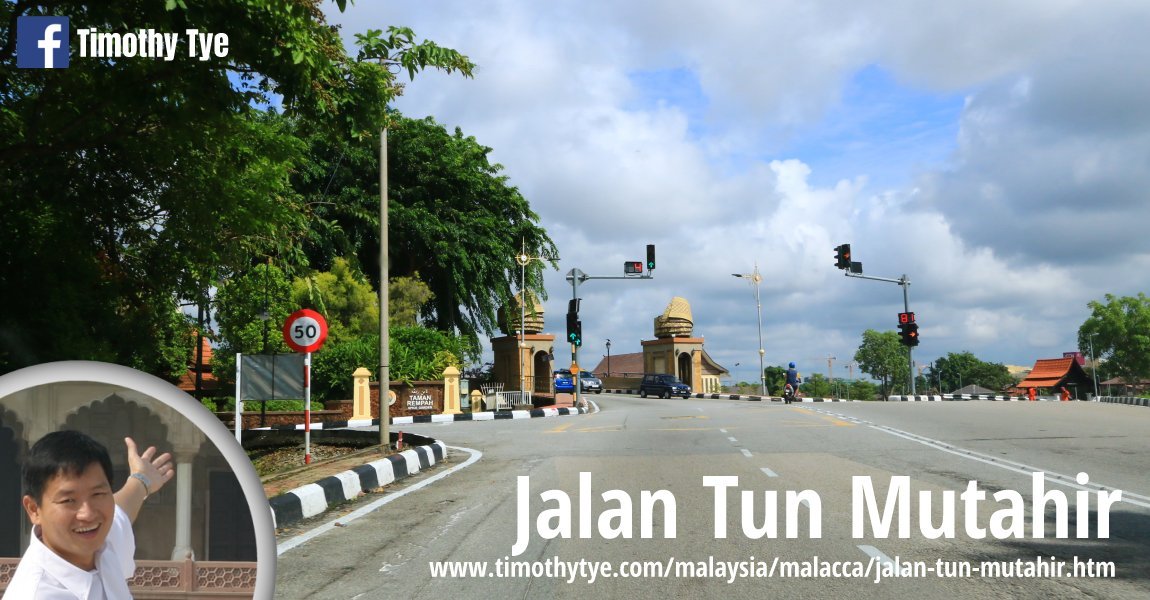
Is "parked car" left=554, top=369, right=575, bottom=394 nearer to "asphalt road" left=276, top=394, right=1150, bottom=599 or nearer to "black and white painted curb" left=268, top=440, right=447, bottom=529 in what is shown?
"asphalt road" left=276, top=394, right=1150, bottom=599

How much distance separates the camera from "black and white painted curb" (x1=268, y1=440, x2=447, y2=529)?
789 centimetres

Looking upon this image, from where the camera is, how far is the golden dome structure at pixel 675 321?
201 ft

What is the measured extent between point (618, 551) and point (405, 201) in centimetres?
3431

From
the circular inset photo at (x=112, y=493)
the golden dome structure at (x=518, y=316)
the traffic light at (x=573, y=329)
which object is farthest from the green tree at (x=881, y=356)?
the circular inset photo at (x=112, y=493)

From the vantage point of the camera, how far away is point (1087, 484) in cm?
963

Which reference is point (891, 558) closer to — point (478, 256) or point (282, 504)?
point (282, 504)

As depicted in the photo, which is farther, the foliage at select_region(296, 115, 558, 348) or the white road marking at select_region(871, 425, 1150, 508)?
the foliage at select_region(296, 115, 558, 348)

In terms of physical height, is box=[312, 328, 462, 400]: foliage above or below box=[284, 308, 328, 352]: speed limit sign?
below

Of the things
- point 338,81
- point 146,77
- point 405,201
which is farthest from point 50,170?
point 405,201

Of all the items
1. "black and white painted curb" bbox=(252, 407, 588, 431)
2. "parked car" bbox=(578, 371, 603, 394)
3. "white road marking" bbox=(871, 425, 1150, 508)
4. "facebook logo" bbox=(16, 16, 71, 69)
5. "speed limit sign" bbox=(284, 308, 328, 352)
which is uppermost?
"facebook logo" bbox=(16, 16, 71, 69)

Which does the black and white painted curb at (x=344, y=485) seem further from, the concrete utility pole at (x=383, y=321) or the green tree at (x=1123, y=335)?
the green tree at (x=1123, y=335)

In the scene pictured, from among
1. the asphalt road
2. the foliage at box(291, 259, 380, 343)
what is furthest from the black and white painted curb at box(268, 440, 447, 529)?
the foliage at box(291, 259, 380, 343)

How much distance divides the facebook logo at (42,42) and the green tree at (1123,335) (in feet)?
328

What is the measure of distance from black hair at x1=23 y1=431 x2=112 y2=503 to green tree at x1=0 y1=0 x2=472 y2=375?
714cm
